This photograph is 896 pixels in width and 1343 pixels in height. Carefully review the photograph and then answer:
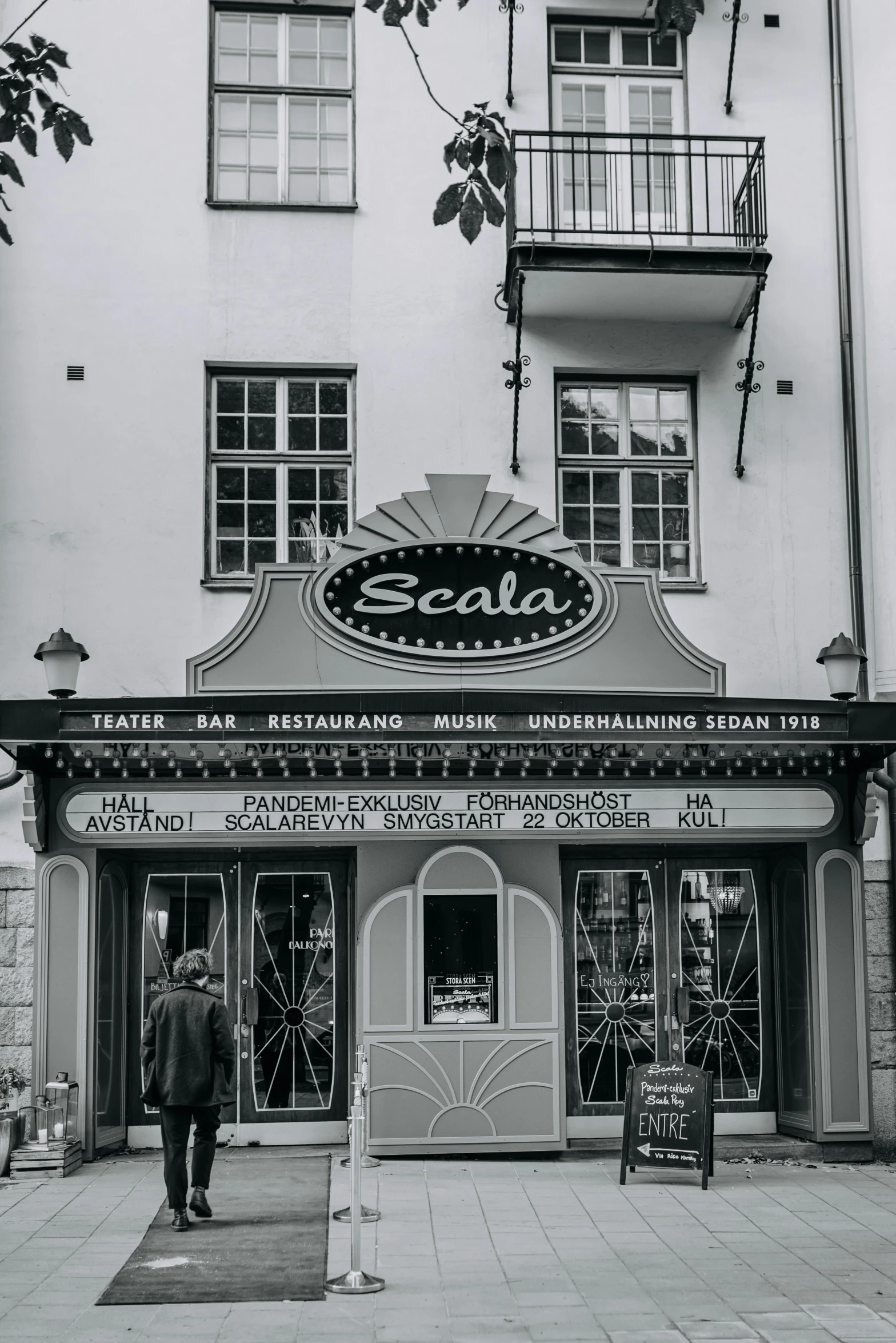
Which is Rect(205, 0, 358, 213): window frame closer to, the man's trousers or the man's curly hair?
the man's curly hair

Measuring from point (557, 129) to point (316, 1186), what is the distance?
29.8 ft

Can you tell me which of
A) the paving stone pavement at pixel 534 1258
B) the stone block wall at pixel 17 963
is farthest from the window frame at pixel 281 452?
the paving stone pavement at pixel 534 1258

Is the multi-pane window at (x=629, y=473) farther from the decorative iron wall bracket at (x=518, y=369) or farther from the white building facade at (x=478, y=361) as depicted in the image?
the decorative iron wall bracket at (x=518, y=369)

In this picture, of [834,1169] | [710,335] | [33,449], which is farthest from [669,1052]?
[33,449]

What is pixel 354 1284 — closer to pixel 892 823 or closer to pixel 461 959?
pixel 461 959

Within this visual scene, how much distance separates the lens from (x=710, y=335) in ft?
42.8

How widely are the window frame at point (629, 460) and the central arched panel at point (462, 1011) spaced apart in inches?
123

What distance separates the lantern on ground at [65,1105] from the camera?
1125 centimetres

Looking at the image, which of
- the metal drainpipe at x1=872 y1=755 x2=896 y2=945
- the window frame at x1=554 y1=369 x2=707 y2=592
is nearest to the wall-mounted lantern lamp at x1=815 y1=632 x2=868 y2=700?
the metal drainpipe at x1=872 y1=755 x2=896 y2=945

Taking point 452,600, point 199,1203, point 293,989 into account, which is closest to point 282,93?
point 452,600

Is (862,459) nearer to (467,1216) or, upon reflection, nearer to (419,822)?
(419,822)

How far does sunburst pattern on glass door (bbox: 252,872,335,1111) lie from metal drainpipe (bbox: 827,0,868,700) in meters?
5.03

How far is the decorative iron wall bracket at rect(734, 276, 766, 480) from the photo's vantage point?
12539 mm

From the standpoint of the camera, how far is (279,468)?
42.0ft
